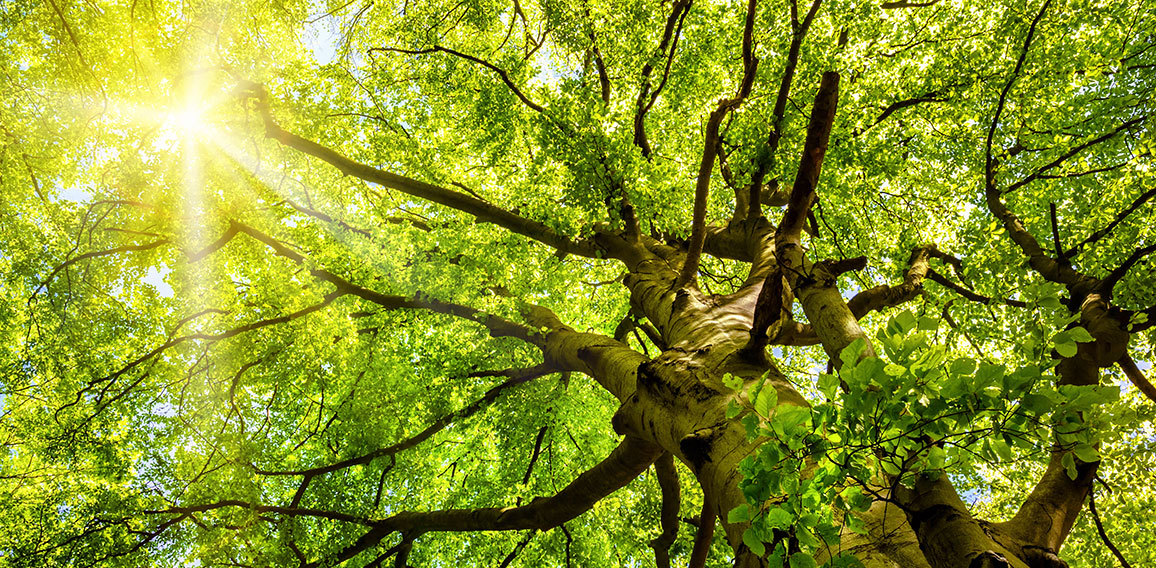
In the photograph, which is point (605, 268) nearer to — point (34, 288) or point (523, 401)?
point (523, 401)

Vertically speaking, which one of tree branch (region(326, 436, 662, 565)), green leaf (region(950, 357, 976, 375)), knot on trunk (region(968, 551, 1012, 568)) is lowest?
knot on trunk (region(968, 551, 1012, 568))

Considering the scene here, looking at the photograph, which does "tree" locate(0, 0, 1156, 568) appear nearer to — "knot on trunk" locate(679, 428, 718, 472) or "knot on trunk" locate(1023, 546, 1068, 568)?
"knot on trunk" locate(679, 428, 718, 472)

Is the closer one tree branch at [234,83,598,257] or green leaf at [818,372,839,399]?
green leaf at [818,372,839,399]

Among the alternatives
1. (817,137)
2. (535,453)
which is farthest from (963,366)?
(535,453)

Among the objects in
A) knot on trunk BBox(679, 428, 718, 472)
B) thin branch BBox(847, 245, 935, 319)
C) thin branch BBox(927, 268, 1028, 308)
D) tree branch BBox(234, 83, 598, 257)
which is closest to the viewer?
knot on trunk BBox(679, 428, 718, 472)

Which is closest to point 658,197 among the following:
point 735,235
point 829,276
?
point 735,235

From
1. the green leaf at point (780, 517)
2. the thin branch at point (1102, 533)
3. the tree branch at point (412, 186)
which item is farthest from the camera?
the tree branch at point (412, 186)

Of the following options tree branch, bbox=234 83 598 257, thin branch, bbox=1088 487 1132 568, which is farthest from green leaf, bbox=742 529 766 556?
tree branch, bbox=234 83 598 257

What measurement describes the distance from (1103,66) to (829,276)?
3936 mm

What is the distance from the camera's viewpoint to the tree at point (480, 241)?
4719 millimetres

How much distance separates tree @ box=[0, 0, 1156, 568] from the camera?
472 centimetres

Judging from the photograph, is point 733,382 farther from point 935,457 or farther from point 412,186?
point 412,186

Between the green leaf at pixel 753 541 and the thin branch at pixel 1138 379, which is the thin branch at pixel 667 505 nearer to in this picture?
the thin branch at pixel 1138 379

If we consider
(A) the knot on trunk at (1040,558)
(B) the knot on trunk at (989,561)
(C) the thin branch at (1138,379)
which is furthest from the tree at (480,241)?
(B) the knot on trunk at (989,561)
